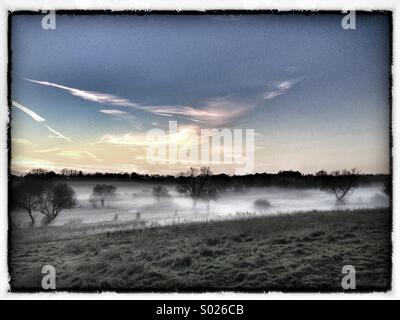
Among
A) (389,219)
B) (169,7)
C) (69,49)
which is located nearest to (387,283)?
(389,219)

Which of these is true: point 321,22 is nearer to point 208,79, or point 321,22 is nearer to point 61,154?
point 208,79

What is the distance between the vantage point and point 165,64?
2619 millimetres

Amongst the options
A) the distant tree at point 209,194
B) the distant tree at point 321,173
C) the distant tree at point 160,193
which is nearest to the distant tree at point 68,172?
the distant tree at point 160,193

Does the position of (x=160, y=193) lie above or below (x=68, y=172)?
below

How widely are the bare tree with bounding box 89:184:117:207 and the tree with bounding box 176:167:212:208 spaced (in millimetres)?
529

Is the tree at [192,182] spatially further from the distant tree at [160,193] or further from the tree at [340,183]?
the tree at [340,183]

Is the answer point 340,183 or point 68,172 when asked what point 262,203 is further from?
point 68,172

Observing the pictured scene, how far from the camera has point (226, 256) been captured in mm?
2572

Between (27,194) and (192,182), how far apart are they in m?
1.29

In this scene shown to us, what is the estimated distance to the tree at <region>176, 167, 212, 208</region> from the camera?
2621 mm

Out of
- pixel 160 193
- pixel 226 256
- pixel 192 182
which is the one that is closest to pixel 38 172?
pixel 160 193

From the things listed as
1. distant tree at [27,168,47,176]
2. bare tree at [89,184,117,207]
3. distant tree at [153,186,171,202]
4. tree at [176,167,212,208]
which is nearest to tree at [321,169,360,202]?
tree at [176,167,212,208]
